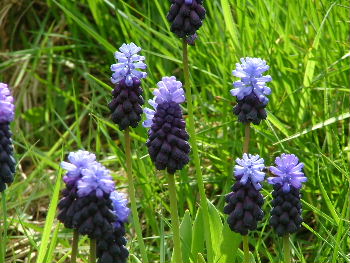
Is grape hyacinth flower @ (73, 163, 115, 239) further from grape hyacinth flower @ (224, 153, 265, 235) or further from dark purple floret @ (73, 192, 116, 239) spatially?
grape hyacinth flower @ (224, 153, 265, 235)

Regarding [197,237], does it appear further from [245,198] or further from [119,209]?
[119,209]

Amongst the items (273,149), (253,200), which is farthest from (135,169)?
(253,200)

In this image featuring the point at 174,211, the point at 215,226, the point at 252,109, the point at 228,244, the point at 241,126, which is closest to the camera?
the point at 174,211

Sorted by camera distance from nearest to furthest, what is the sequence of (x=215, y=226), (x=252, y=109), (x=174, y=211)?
(x=174, y=211)
(x=252, y=109)
(x=215, y=226)

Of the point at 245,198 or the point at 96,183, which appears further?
the point at 245,198

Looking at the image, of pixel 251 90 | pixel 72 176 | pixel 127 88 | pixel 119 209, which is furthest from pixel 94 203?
pixel 251 90

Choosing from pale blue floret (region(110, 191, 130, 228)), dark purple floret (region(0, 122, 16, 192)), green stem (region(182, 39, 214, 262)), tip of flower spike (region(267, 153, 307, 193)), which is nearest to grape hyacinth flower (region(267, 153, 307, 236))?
tip of flower spike (region(267, 153, 307, 193))

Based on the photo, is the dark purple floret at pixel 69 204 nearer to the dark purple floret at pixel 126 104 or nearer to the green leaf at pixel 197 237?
the dark purple floret at pixel 126 104
